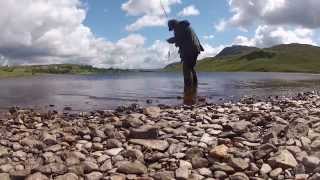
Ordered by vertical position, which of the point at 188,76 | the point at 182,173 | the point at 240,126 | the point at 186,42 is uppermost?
the point at 186,42

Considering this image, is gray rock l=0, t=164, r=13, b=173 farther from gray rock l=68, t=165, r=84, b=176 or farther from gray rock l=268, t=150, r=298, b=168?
gray rock l=268, t=150, r=298, b=168

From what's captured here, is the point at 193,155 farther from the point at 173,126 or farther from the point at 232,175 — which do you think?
the point at 173,126

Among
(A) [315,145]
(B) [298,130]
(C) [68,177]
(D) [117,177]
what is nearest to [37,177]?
(C) [68,177]

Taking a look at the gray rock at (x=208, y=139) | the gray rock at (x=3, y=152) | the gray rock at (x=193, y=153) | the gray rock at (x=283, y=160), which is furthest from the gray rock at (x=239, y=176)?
the gray rock at (x=3, y=152)

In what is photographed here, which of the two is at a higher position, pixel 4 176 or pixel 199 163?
pixel 199 163

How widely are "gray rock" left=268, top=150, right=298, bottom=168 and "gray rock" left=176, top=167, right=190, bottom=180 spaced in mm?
2086

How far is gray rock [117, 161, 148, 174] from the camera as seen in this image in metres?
11.6

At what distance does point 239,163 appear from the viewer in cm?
1155

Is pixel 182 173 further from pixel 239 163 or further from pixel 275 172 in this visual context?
pixel 275 172

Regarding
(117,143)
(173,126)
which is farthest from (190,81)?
(117,143)

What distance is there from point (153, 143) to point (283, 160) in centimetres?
390

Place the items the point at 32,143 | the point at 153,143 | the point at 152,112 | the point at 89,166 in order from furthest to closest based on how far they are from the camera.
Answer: the point at 152,112, the point at 32,143, the point at 153,143, the point at 89,166

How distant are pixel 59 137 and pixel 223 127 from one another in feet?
17.5

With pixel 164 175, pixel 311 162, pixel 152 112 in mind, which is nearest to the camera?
pixel 311 162
